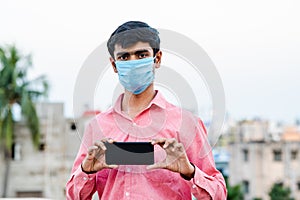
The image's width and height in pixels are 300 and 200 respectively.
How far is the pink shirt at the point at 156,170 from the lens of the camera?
1.24 m

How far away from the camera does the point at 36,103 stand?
14.8m

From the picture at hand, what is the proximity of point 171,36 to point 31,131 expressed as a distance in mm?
12853

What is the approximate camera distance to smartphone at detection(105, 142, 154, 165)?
46.4 inches

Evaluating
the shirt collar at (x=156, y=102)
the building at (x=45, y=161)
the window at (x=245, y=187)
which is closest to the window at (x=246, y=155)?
the window at (x=245, y=187)

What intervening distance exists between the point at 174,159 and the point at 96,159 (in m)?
0.16

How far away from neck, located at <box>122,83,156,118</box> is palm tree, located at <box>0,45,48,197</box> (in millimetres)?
12689

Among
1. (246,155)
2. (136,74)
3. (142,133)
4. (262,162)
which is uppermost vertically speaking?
(136,74)

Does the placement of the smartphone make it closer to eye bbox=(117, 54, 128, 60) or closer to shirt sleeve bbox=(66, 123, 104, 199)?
shirt sleeve bbox=(66, 123, 104, 199)

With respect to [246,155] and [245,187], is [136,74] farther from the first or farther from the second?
[245,187]

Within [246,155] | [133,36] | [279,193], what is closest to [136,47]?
[133,36]

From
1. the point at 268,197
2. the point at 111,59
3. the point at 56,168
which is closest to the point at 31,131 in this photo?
the point at 56,168

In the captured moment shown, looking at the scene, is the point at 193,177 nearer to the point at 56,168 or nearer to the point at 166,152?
the point at 166,152

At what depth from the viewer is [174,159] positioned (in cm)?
117

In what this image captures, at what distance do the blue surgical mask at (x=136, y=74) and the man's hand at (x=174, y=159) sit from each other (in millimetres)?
161
